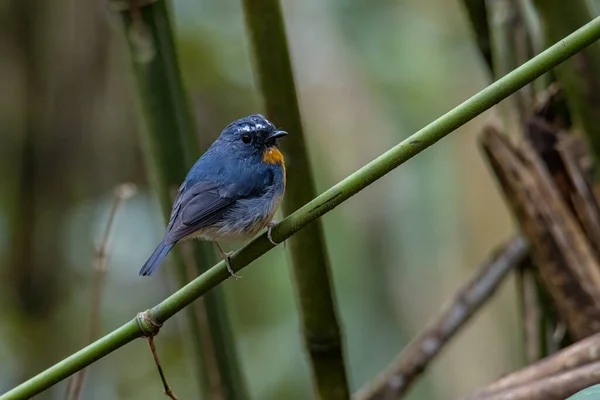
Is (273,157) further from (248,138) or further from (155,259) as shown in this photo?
(155,259)

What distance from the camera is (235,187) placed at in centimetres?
228

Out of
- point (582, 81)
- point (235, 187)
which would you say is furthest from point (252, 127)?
point (582, 81)

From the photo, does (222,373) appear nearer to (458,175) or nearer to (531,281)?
(531,281)

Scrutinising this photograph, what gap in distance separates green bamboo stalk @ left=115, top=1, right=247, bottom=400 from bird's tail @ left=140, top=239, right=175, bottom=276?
219mm

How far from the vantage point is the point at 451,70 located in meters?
4.01

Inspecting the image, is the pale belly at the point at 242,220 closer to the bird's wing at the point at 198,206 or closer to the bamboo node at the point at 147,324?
the bird's wing at the point at 198,206

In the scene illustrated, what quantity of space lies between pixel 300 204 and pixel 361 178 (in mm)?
644

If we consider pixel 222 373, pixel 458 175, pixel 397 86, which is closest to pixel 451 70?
pixel 397 86

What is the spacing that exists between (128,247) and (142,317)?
2.25 meters

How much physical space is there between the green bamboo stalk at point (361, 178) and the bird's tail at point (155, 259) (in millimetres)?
381

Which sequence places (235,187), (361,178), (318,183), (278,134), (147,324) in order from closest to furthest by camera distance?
(361,178) < (147,324) < (278,134) < (235,187) < (318,183)

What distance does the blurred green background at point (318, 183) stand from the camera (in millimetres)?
3480

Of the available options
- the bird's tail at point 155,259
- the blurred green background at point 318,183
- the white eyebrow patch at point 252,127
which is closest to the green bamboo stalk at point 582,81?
the white eyebrow patch at point 252,127

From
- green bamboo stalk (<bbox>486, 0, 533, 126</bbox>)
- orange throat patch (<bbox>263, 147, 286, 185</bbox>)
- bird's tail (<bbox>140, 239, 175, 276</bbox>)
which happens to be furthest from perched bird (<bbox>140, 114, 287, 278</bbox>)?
green bamboo stalk (<bbox>486, 0, 533, 126</bbox>)
